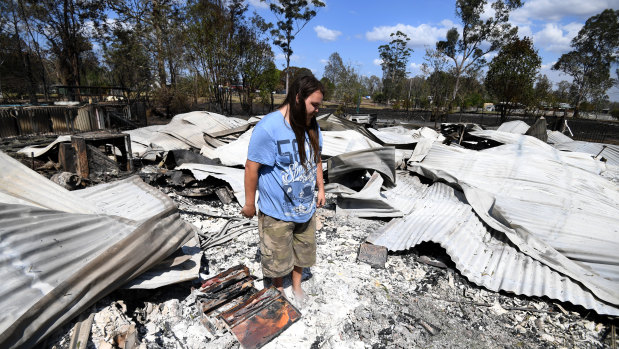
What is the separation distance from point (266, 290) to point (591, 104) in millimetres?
36950

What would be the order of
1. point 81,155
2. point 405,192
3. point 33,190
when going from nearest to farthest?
point 33,190, point 405,192, point 81,155

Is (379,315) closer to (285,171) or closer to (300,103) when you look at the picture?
(285,171)

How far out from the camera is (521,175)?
3678mm

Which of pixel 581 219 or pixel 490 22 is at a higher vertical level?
pixel 490 22

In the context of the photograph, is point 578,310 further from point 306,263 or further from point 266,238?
point 266,238

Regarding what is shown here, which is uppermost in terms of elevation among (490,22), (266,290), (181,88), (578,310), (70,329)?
(490,22)

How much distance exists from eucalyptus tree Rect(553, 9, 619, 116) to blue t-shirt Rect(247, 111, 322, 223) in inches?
1326

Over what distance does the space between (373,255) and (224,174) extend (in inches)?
92.6

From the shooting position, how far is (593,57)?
83.8 ft

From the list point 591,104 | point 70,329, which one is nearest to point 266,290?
point 70,329

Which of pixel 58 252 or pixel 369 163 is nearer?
pixel 58 252

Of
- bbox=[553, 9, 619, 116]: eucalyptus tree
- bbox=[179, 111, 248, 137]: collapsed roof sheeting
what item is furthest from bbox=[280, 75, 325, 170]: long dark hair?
bbox=[553, 9, 619, 116]: eucalyptus tree

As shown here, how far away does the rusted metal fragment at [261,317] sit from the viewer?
1.81 m

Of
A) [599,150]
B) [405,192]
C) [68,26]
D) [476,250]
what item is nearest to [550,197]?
[476,250]
